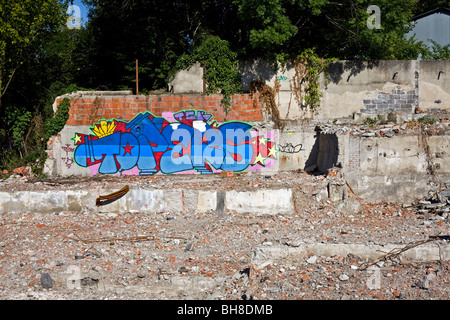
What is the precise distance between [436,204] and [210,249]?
5526 millimetres

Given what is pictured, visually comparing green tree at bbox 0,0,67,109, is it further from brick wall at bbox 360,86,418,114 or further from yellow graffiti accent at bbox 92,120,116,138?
brick wall at bbox 360,86,418,114

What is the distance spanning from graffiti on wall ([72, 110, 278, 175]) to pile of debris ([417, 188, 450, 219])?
4508 millimetres

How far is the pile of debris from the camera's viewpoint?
9.90m

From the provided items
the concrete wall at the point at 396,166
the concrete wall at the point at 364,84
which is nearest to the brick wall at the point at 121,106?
the concrete wall at the point at 364,84

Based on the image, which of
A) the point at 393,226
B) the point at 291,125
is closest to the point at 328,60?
the point at 291,125

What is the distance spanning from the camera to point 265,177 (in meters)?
12.1

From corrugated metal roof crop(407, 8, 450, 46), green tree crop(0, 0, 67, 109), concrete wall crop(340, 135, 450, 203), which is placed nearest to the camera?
concrete wall crop(340, 135, 450, 203)

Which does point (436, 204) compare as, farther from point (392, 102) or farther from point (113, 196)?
point (113, 196)

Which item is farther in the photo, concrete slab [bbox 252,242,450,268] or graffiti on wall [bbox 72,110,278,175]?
graffiti on wall [bbox 72,110,278,175]

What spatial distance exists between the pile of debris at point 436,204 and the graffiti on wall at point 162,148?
14.8 ft

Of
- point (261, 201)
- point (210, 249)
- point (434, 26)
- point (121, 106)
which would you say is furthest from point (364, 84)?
point (434, 26)

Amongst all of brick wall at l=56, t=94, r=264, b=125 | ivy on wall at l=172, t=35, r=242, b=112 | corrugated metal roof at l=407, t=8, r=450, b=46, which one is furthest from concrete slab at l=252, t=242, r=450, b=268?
corrugated metal roof at l=407, t=8, r=450, b=46

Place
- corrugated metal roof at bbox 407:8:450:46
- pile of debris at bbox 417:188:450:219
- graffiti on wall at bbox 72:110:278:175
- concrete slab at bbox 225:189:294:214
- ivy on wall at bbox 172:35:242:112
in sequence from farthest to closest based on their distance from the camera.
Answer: corrugated metal roof at bbox 407:8:450:46, ivy on wall at bbox 172:35:242:112, graffiti on wall at bbox 72:110:278:175, concrete slab at bbox 225:189:294:214, pile of debris at bbox 417:188:450:219

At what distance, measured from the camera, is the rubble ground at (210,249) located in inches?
256
